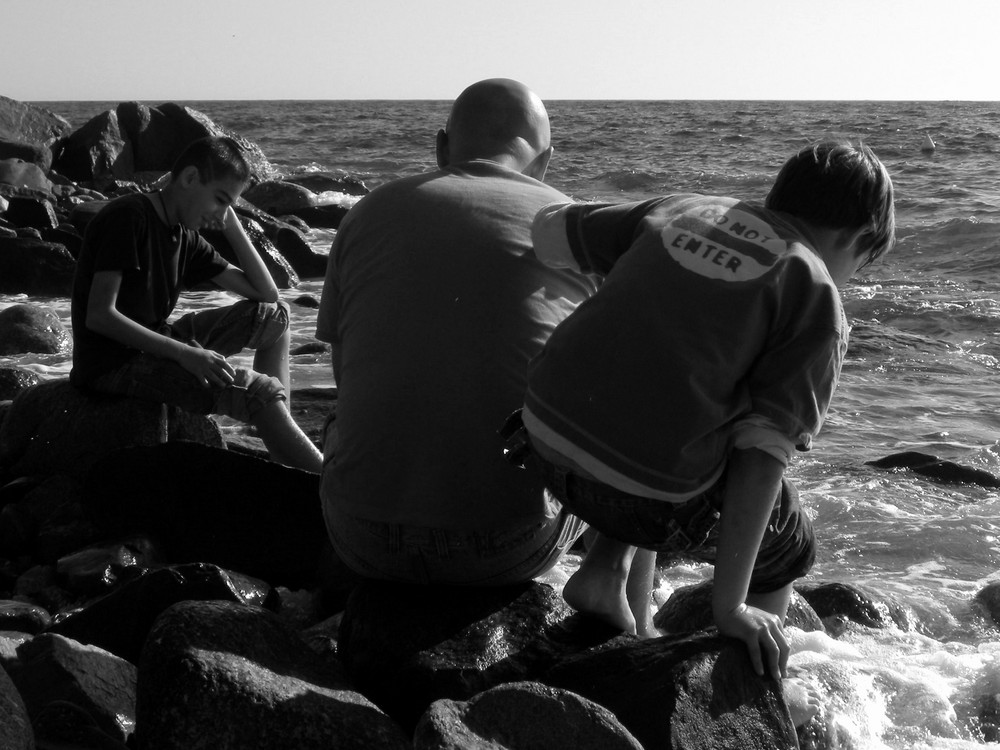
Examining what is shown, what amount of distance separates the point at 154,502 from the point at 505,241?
187 cm

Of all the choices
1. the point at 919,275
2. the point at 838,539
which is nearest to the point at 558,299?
the point at 838,539

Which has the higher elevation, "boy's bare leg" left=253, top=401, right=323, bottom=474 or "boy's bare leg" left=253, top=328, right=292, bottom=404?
"boy's bare leg" left=253, top=328, right=292, bottom=404

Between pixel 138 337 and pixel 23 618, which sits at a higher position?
pixel 138 337

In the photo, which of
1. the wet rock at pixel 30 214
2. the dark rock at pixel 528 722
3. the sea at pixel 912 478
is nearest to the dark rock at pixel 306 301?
the sea at pixel 912 478

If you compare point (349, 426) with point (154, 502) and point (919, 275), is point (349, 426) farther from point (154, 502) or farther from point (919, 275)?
point (919, 275)

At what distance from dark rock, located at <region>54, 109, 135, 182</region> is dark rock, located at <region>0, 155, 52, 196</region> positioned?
3.09 m

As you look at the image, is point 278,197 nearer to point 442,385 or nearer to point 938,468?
point 938,468

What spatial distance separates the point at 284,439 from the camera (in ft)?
15.3

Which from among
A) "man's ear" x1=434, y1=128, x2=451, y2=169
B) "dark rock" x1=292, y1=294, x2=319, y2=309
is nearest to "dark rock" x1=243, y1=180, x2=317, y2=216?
"dark rock" x1=292, y1=294, x2=319, y2=309

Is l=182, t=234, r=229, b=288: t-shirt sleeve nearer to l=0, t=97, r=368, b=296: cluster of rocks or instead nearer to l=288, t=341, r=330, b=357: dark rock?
l=288, t=341, r=330, b=357: dark rock

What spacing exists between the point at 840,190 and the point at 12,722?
6.44 ft

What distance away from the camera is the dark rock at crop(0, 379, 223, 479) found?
15.8 ft

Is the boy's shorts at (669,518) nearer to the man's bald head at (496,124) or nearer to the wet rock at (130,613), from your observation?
the man's bald head at (496,124)

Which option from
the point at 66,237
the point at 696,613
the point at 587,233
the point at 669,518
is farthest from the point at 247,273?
the point at 66,237
